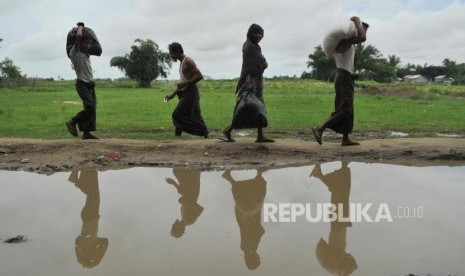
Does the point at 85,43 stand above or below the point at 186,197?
above

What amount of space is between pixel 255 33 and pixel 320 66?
5562 centimetres

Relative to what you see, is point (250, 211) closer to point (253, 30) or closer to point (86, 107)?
point (253, 30)

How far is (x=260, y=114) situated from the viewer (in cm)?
636

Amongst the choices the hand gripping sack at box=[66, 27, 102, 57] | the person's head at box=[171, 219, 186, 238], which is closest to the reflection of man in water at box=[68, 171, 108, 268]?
the person's head at box=[171, 219, 186, 238]

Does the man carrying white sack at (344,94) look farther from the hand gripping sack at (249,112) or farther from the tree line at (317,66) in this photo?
the tree line at (317,66)

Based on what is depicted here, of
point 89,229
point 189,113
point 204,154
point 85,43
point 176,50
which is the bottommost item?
point 89,229

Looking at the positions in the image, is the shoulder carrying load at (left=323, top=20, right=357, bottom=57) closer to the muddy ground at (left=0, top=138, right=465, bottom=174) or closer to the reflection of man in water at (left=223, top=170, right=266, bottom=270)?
the muddy ground at (left=0, top=138, right=465, bottom=174)

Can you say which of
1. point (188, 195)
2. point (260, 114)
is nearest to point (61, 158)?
point (188, 195)

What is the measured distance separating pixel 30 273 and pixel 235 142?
13.5ft

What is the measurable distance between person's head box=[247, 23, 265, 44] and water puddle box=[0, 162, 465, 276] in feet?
6.87

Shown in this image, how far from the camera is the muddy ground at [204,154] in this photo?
226 inches

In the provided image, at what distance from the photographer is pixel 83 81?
272 inches

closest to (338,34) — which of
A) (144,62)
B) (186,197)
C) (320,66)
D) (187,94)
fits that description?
(187,94)

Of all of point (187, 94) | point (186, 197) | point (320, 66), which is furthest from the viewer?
point (320, 66)
